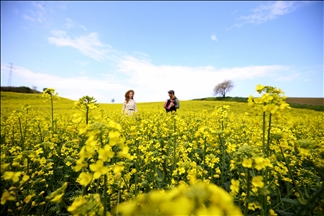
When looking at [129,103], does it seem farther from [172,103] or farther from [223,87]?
[223,87]

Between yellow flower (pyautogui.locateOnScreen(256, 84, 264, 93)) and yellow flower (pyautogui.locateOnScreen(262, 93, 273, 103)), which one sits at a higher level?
yellow flower (pyautogui.locateOnScreen(256, 84, 264, 93))

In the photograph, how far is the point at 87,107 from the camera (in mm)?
2250

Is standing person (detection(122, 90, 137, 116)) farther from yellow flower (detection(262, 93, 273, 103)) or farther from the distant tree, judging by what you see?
the distant tree

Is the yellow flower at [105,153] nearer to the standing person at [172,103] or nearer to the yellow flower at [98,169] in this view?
the yellow flower at [98,169]

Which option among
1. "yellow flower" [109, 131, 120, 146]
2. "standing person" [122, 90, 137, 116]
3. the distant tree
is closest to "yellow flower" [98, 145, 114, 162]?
"yellow flower" [109, 131, 120, 146]

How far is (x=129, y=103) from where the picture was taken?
31.6 ft

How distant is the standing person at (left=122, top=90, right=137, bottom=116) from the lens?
377 inches

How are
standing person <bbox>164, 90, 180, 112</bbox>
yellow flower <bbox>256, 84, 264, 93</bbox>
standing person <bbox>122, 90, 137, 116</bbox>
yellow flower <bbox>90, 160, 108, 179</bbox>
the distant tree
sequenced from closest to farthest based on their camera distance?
yellow flower <bbox>90, 160, 108, 179</bbox>
yellow flower <bbox>256, 84, 264, 93</bbox>
standing person <bbox>164, 90, 180, 112</bbox>
standing person <bbox>122, 90, 137, 116</bbox>
the distant tree

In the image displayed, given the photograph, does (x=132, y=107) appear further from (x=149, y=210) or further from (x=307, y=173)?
(x=149, y=210)

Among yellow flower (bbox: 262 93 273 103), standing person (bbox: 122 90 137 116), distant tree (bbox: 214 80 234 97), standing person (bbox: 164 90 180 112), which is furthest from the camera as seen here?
distant tree (bbox: 214 80 234 97)

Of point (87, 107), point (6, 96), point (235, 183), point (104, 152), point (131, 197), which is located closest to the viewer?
point (104, 152)

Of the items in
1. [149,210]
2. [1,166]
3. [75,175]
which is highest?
[149,210]

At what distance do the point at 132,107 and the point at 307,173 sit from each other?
7860 mm

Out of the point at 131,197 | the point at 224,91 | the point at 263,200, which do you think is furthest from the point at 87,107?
the point at 224,91
